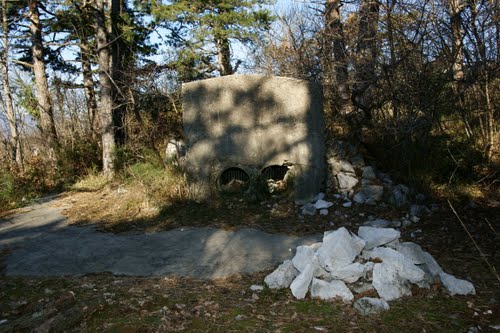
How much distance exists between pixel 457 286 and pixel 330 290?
1.20m

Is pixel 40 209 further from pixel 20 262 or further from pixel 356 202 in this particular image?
pixel 356 202

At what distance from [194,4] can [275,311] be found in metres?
15.3

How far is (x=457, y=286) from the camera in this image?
3596mm

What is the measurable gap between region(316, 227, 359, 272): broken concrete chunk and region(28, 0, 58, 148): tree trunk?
444 inches

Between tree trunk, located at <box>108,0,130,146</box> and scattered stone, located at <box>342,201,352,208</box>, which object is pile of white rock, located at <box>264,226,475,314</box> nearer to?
scattered stone, located at <box>342,201,352,208</box>

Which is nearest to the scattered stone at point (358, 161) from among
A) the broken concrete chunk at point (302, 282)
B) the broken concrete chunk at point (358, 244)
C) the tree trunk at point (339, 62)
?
the tree trunk at point (339, 62)

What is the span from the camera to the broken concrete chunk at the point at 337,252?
377cm

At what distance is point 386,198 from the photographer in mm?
6809

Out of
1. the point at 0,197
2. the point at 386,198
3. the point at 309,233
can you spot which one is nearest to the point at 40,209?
the point at 0,197

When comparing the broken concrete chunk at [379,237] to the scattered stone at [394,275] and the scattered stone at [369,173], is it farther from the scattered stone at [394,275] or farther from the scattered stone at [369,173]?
the scattered stone at [369,173]

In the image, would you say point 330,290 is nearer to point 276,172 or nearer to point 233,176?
point 276,172

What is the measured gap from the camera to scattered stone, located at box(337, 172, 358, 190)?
23.6 ft

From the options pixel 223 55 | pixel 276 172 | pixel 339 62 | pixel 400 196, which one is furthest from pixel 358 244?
pixel 223 55

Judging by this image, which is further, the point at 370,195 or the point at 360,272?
the point at 370,195
